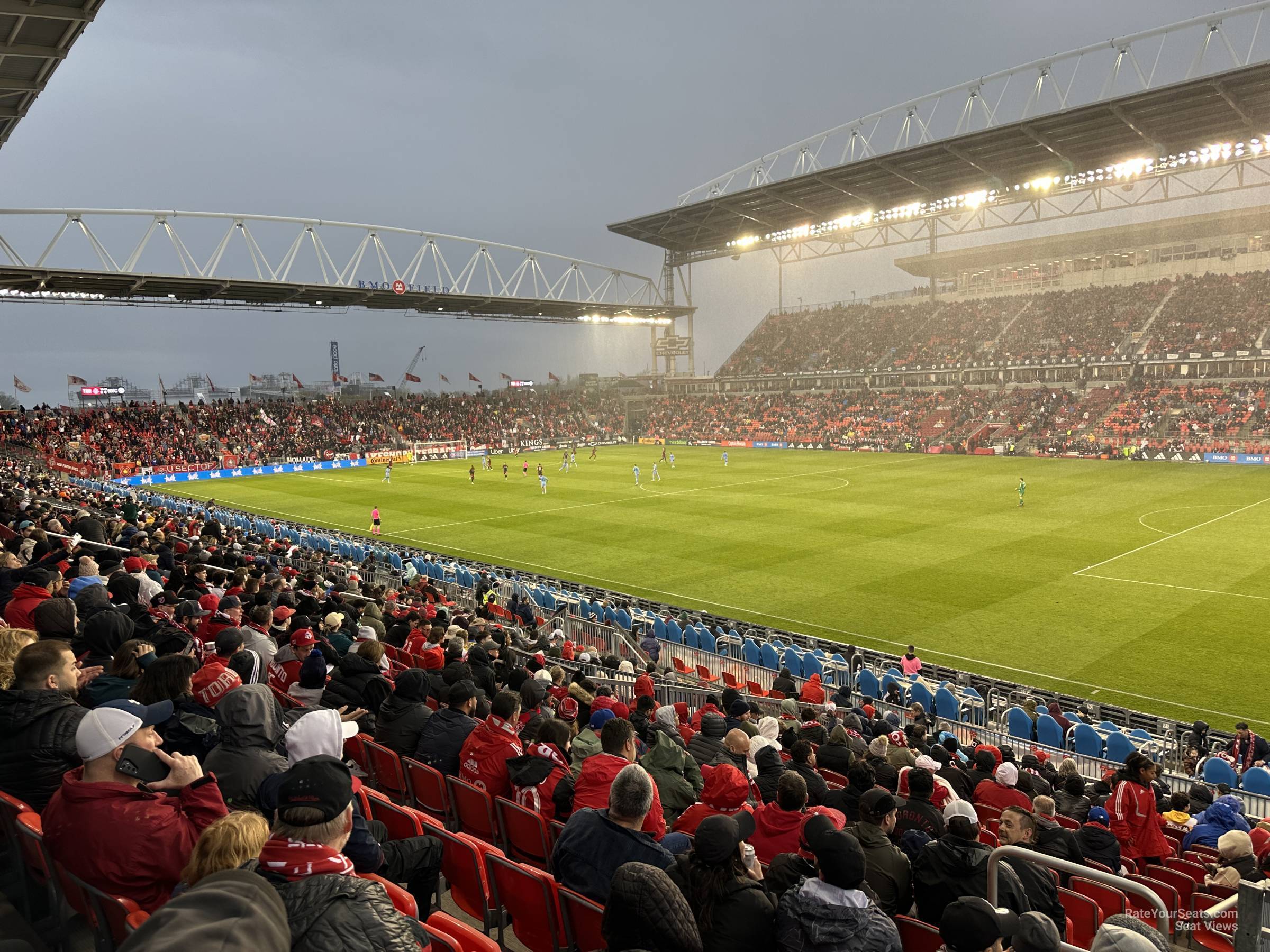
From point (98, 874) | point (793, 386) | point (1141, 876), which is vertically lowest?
point (1141, 876)

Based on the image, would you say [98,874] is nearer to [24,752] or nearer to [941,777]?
[24,752]

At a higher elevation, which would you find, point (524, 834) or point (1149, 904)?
point (524, 834)

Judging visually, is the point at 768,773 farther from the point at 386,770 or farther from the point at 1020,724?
the point at 1020,724

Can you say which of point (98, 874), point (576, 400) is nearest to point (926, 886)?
point (98, 874)

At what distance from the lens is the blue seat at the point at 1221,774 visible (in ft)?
36.2

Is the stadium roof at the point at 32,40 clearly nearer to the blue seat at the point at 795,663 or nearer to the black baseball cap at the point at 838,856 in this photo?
the black baseball cap at the point at 838,856

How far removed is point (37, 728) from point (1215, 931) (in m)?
8.23

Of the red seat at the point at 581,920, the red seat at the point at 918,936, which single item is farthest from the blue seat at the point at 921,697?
the red seat at the point at 581,920

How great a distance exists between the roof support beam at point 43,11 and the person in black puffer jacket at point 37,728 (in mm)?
11388

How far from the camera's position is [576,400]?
98.8m

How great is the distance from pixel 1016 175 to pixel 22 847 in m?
69.4

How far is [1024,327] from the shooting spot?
Result: 75.1m

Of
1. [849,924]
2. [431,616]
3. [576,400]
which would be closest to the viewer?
[849,924]

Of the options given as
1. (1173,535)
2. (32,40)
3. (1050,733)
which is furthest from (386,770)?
(1173,535)
